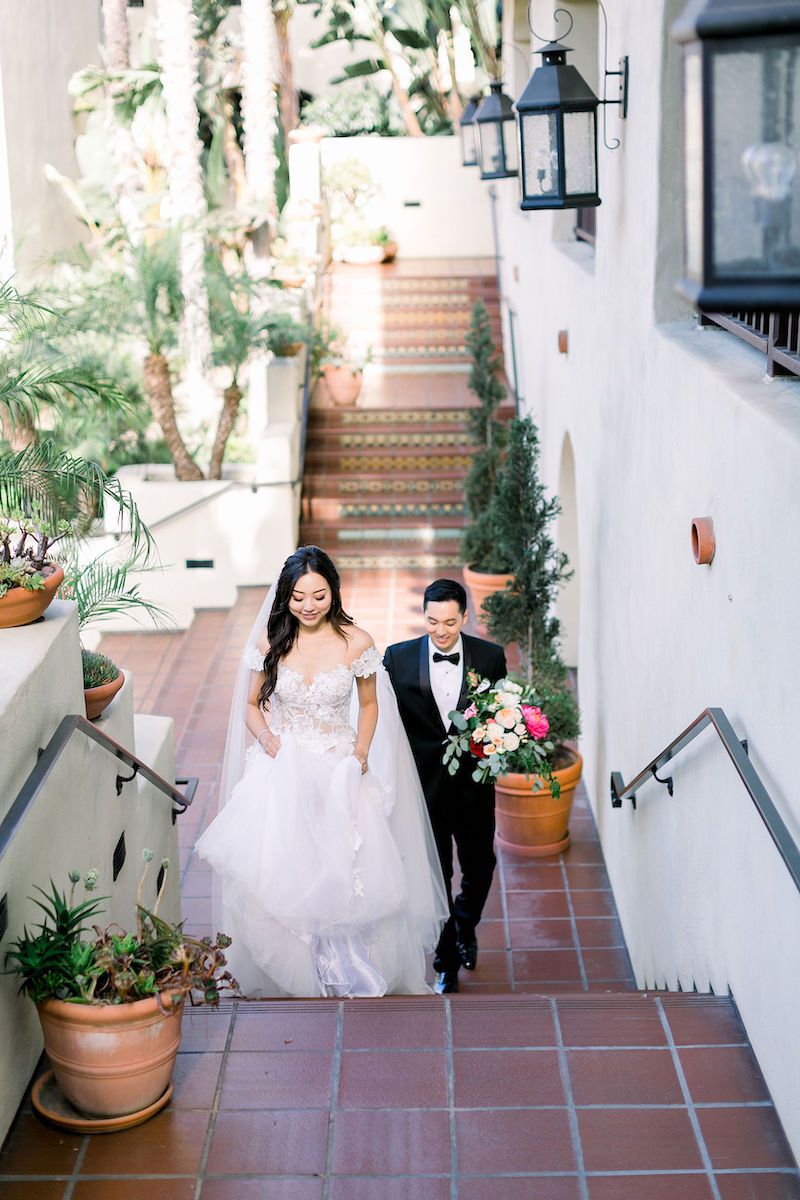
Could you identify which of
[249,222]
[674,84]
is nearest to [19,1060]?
[674,84]

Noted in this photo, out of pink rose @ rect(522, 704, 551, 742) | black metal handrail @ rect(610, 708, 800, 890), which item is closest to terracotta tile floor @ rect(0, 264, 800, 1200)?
black metal handrail @ rect(610, 708, 800, 890)

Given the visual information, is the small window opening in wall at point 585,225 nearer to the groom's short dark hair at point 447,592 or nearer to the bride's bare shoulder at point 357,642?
the groom's short dark hair at point 447,592

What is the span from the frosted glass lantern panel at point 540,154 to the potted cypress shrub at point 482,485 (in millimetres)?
4059

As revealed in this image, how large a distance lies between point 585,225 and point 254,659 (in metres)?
5.69

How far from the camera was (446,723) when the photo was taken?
579cm

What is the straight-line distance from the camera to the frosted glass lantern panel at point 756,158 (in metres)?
2.07

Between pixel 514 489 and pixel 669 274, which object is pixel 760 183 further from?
pixel 514 489

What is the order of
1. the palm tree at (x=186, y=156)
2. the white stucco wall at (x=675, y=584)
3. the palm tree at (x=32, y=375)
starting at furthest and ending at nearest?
the palm tree at (x=186, y=156) < the palm tree at (x=32, y=375) < the white stucco wall at (x=675, y=584)

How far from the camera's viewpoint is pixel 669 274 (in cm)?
543

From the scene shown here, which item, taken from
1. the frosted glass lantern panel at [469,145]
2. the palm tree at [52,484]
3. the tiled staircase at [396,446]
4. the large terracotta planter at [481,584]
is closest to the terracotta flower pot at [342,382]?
the tiled staircase at [396,446]

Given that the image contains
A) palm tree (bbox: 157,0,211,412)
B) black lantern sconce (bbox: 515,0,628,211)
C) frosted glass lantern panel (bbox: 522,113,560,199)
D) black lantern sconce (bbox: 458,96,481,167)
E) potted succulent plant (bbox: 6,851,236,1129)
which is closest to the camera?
potted succulent plant (bbox: 6,851,236,1129)

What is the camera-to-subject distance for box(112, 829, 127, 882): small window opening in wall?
519cm

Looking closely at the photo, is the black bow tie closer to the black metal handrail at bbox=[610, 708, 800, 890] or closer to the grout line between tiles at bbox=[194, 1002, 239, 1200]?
the black metal handrail at bbox=[610, 708, 800, 890]

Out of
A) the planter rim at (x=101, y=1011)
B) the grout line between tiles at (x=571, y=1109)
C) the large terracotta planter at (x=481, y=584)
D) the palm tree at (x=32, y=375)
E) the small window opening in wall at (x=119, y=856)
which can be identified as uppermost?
the palm tree at (x=32, y=375)
